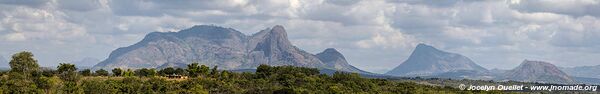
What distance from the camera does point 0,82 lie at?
19212 cm

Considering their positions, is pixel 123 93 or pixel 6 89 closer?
pixel 6 89

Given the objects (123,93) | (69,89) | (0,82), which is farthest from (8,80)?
(123,93)

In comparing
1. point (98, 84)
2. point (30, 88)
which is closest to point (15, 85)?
point (30, 88)

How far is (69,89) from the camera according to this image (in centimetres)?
19362

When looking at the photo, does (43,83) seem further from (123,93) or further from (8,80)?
(123,93)

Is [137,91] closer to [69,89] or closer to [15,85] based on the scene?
[69,89]

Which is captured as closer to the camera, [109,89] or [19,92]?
[19,92]

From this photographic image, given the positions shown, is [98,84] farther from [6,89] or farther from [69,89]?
[6,89]

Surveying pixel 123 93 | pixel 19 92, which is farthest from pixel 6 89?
pixel 123 93

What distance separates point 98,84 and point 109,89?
224 inches

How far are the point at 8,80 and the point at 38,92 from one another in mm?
18849

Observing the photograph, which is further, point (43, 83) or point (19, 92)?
point (43, 83)

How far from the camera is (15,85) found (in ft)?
615

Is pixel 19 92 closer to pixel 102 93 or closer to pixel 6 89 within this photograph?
pixel 6 89
